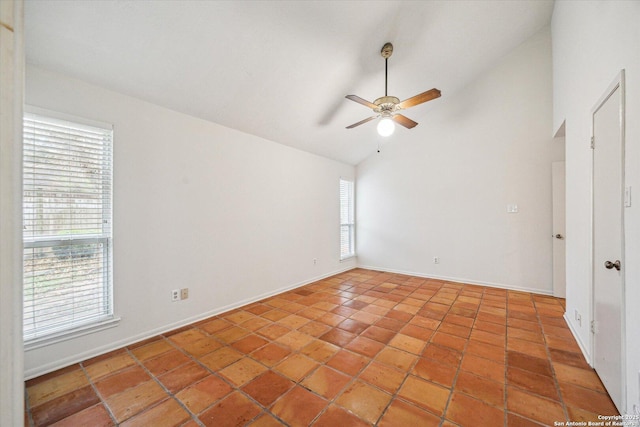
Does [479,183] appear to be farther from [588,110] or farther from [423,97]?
[423,97]

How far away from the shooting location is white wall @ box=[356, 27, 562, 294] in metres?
3.94

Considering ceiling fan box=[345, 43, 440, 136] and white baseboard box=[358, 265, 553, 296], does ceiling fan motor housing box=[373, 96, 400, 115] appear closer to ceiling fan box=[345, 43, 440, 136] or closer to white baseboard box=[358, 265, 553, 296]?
ceiling fan box=[345, 43, 440, 136]

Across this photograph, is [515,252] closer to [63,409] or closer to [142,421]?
[142,421]

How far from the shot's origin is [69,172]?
83.9 inches

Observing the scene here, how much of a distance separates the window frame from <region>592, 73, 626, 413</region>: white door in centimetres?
389

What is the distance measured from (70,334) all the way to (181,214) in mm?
1360

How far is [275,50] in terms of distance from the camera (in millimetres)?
2518

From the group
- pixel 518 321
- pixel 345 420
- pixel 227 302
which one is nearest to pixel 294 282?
pixel 227 302

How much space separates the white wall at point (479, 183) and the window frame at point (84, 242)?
14.8 feet

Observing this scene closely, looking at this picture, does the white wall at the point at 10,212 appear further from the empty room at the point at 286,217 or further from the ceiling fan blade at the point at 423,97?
the ceiling fan blade at the point at 423,97

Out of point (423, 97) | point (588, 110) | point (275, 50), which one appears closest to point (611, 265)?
point (588, 110)

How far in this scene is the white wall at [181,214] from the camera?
228 cm

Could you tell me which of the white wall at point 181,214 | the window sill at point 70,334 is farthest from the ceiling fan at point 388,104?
the window sill at point 70,334

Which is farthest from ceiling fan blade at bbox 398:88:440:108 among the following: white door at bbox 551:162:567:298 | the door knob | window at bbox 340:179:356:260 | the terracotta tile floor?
window at bbox 340:179:356:260
